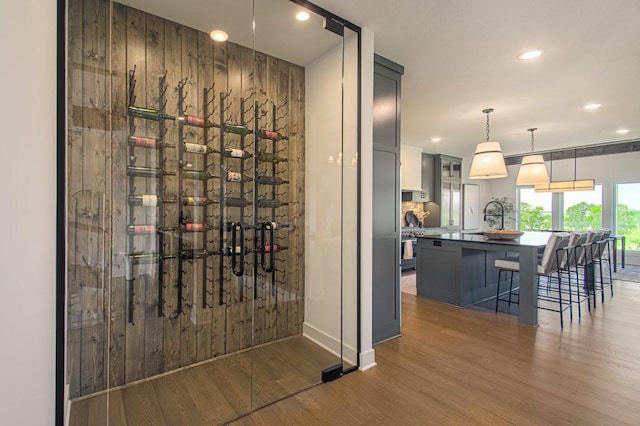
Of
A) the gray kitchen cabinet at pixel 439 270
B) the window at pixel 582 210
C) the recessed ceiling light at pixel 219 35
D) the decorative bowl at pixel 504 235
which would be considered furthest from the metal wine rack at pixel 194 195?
the window at pixel 582 210

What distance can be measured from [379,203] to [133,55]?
234 cm

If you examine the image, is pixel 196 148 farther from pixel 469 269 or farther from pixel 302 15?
pixel 469 269

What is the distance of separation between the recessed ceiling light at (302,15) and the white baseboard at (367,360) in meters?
2.74

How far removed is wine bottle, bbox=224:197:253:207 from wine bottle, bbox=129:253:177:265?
2.03 ft

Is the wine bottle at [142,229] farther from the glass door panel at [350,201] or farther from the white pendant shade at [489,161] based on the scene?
the white pendant shade at [489,161]

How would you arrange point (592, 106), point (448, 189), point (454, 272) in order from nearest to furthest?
point (454, 272)
point (592, 106)
point (448, 189)

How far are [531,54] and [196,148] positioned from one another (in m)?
3.21

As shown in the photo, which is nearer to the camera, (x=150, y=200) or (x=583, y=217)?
(x=150, y=200)

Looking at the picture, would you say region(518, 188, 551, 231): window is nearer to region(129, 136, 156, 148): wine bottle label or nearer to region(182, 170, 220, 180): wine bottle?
region(182, 170, 220, 180): wine bottle

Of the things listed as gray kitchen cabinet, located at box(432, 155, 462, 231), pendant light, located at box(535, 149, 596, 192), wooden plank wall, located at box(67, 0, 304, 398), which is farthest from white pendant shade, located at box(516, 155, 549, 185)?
wooden plank wall, located at box(67, 0, 304, 398)

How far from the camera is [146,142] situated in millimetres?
2328

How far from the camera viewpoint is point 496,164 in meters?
3.94

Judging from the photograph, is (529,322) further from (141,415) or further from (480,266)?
(141,415)

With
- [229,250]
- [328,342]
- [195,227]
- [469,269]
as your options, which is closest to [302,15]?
[195,227]
